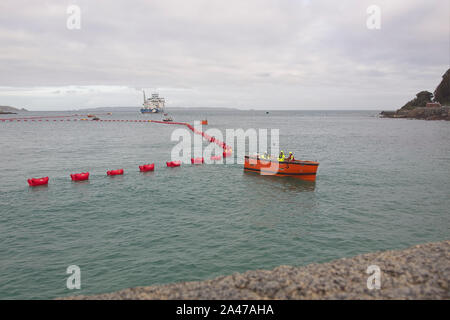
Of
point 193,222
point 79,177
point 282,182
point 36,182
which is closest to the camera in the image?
point 193,222

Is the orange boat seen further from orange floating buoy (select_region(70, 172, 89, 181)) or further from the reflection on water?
orange floating buoy (select_region(70, 172, 89, 181))

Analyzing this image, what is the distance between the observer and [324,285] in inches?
367

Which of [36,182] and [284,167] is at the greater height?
[284,167]

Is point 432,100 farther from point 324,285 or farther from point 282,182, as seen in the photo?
point 324,285

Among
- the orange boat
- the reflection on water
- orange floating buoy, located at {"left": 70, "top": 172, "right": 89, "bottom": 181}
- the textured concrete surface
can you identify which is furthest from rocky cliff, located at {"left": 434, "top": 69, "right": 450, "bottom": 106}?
the textured concrete surface

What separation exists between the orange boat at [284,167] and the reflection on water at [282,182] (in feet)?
1.56

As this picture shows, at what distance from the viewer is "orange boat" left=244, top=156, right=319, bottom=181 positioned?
3055 centimetres

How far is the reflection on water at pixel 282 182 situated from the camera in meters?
29.1

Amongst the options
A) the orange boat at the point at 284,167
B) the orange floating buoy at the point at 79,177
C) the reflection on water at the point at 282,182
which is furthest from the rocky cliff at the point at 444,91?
the orange floating buoy at the point at 79,177

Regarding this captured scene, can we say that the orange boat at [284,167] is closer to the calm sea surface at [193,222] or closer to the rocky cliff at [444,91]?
the calm sea surface at [193,222]

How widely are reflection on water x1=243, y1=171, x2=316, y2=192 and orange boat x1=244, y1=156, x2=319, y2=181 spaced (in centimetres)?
48

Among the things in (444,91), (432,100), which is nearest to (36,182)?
(444,91)

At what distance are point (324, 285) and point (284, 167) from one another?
2321 centimetres

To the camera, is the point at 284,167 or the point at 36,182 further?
the point at 284,167
